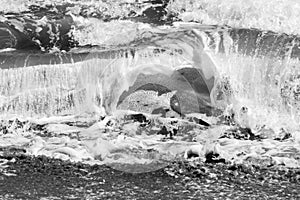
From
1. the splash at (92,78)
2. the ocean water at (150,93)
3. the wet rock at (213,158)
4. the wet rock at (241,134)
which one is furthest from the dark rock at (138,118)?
the wet rock at (213,158)

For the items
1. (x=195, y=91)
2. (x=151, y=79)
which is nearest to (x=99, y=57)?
(x=151, y=79)

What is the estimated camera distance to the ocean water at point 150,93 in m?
6.71

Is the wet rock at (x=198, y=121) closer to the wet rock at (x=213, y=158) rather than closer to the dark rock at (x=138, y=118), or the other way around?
the dark rock at (x=138, y=118)

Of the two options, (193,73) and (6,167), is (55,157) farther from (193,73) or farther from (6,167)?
(193,73)

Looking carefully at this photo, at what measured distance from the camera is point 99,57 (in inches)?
316

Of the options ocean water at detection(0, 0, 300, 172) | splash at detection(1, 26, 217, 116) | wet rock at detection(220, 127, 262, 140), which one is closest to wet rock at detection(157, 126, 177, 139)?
ocean water at detection(0, 0, 300, 172)

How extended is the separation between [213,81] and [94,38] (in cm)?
222

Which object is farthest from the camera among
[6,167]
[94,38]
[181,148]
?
[94,38]

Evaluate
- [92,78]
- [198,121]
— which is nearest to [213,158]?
[198,121]

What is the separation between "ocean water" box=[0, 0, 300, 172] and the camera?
22.0ft

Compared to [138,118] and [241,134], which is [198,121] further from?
[138,118]

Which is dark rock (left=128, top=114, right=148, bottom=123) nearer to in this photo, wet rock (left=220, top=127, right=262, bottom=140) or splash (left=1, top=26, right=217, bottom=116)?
splash (left=1, top=26, right=217, bottom=116)

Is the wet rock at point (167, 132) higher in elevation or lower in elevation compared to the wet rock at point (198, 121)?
lower

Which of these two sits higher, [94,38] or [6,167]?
[94,38]
